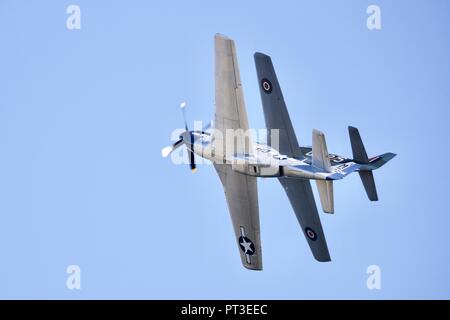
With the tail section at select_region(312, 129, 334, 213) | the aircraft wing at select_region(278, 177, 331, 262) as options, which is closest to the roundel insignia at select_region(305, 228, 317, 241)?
the aircraft wing at select_region(278, 177, 331, 262)

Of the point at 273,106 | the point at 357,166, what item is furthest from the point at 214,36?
the point at 357,166

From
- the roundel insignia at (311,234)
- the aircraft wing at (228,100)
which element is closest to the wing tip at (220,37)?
the aircraft wing at (228,100)

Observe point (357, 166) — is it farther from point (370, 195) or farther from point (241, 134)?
point (241, 134)

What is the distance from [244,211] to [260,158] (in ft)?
11.1

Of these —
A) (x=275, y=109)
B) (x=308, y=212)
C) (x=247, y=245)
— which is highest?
(x=275, y=109)

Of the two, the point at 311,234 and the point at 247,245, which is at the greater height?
the point at 311,234

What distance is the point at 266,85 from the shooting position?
4038cm

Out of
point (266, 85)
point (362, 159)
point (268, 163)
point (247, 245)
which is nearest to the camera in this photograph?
point (268, 163)

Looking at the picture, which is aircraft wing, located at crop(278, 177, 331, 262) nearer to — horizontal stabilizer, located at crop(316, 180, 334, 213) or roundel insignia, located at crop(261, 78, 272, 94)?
roundel insignia, located at crop(261, 78, 272, 94)

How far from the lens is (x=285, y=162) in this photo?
125 feet

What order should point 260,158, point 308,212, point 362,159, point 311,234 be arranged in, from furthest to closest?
point 311,234 < point 308,212 < point 362,159 < point 260,158

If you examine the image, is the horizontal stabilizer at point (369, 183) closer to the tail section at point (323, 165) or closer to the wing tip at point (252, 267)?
the tail section at point (323, 165)

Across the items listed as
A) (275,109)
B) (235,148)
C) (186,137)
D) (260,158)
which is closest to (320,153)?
(260,158)

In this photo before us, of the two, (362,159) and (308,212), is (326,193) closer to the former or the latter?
(362,159)
